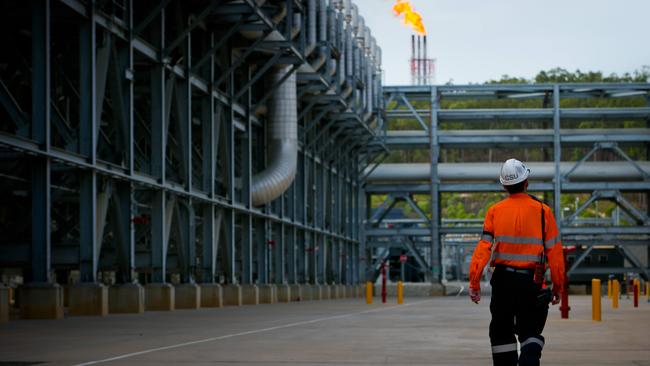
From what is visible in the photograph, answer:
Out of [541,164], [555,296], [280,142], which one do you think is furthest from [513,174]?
[541,164]

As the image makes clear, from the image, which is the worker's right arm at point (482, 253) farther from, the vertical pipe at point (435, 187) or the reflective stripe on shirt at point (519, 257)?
the vertical pipe at point (435, 187)

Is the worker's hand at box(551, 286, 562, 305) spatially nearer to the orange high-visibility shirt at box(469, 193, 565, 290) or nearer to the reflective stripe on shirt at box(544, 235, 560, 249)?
the orange high-visibility shirt at box(469, 193, 565, 290)

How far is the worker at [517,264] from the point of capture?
8.35 m

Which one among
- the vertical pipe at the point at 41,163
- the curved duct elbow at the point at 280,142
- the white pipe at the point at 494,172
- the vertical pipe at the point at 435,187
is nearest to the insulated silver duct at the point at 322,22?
the curved duct elbow at the point at 280,142

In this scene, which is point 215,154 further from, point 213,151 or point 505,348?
point 505,348

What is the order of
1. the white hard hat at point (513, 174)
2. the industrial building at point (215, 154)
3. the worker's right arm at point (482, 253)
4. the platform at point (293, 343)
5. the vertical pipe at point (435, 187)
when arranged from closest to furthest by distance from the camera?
the worker's right arm at point (482, 253)
the white hard hat at point (513, 174)
the platform at point (293, 343)
the industrial building at point (215, 154)
the vertical pipe at point (435, 187)

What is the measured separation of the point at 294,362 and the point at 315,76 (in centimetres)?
3301

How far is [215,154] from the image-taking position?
3406cm

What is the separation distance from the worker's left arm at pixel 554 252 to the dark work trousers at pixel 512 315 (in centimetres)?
20

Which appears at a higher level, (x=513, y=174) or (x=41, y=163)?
(x=41, y=163)

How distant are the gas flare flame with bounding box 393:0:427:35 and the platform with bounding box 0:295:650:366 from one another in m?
40.2

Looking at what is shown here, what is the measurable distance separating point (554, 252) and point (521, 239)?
0.25 meters

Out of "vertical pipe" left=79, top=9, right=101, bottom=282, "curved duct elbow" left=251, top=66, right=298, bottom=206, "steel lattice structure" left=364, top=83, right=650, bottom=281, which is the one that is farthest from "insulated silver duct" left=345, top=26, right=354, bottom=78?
"vertical pipe" left=79, top=9, right=101, bottom=282

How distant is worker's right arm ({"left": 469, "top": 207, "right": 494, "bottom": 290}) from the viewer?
27.6ft
